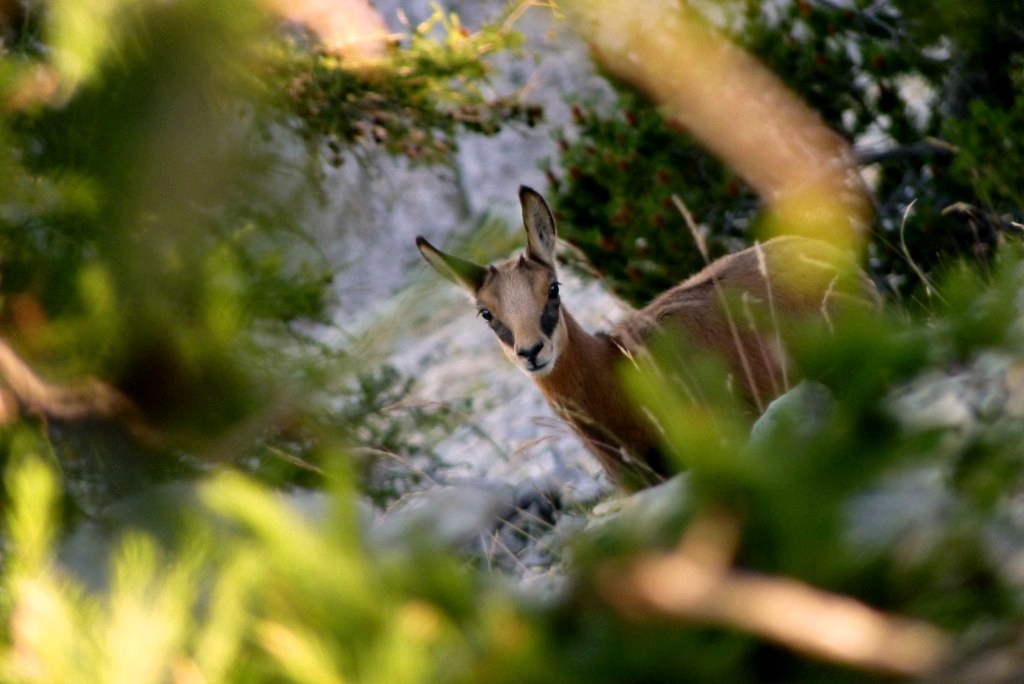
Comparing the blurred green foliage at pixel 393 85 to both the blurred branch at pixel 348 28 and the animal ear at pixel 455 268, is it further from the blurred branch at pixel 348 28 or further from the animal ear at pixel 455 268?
the animal ear at pixel 455 268

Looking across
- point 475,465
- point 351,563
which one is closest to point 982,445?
point 351,563

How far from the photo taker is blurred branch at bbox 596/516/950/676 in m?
1.60

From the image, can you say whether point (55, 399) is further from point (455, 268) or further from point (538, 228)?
point (538, 228)

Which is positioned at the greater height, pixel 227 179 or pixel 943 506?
pixel 943 506

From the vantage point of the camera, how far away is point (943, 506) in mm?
1765

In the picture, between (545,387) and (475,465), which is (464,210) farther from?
(545,387)

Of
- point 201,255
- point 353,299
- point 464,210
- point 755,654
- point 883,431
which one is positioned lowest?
point 353,299

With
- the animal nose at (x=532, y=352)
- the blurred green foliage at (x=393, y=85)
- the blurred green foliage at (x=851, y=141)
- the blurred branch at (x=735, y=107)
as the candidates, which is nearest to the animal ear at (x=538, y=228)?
the animal nose at (x=532, y=352)

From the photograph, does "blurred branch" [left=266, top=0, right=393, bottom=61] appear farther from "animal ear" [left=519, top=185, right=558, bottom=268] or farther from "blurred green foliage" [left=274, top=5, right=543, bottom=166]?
"animal ear" [left=519, top=185, right=558, bottom=268]

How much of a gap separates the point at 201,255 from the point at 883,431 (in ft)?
11.7

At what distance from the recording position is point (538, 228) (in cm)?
622

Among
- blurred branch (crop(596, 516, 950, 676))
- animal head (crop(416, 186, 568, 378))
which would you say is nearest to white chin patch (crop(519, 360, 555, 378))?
animal head (crop(416, 186, 568, 378))

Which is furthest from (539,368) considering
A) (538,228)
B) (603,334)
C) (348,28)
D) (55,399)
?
(348,28)

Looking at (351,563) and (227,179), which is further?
(227,179)
